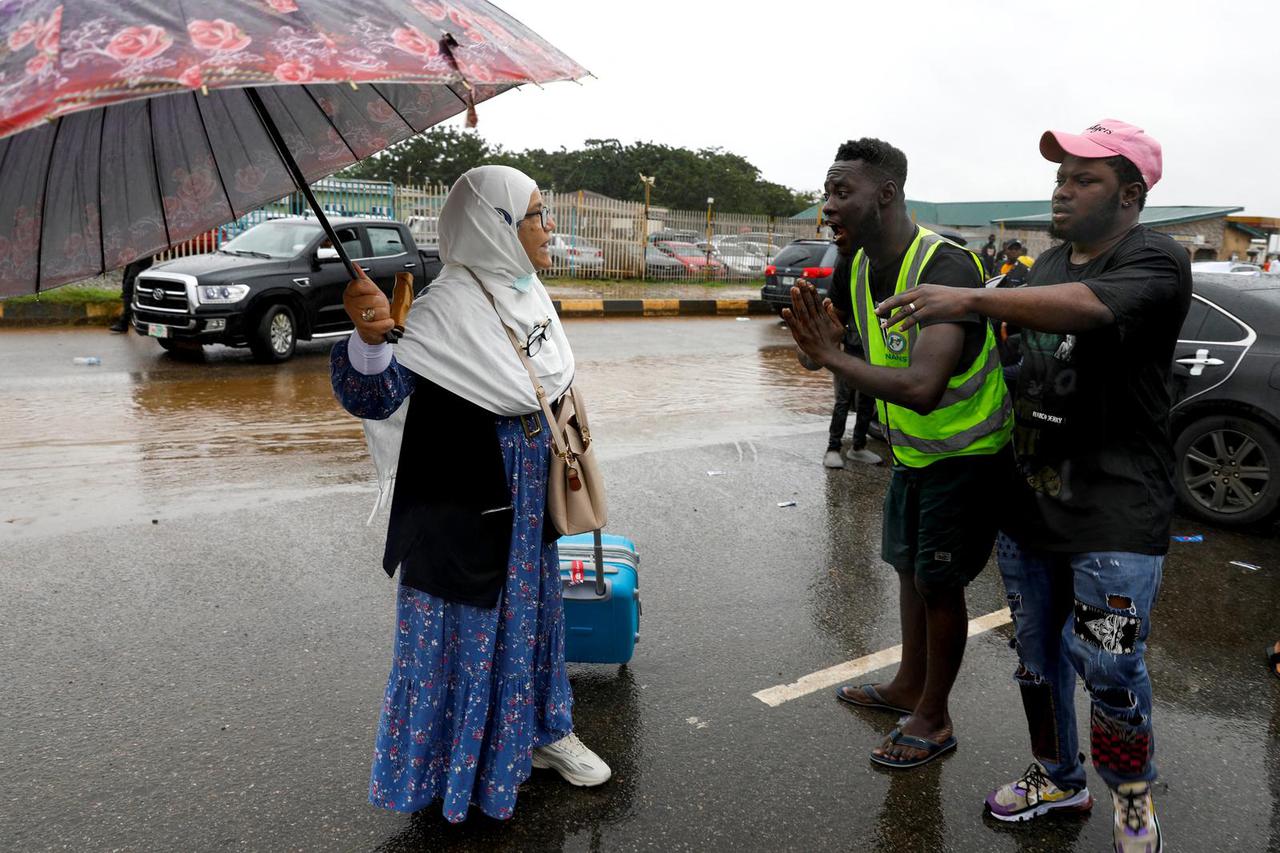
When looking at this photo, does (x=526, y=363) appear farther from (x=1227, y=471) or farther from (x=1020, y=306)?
(x=1227, y=471)

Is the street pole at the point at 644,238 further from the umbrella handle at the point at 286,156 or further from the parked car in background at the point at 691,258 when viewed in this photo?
the umbrella handle at the point at 286,156

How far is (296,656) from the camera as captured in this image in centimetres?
381

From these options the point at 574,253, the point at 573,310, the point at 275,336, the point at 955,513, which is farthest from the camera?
the point at 574,253

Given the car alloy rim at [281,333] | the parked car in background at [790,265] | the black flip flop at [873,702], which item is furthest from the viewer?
the parked car in background at [790,265]

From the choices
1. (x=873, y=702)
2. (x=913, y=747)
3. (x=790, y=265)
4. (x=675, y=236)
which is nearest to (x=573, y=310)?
(x=790, y=265)

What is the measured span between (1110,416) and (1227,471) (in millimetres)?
4077

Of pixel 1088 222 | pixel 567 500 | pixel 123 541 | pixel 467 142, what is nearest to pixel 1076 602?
pixel 1088 222

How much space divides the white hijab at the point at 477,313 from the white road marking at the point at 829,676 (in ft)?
5.18

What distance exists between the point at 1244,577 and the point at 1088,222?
139 inches

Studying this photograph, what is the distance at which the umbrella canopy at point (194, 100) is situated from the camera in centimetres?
162

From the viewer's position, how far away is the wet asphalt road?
2844mm

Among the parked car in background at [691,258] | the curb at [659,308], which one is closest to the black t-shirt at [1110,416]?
the curb at [659,308]

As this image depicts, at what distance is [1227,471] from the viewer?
5836mm

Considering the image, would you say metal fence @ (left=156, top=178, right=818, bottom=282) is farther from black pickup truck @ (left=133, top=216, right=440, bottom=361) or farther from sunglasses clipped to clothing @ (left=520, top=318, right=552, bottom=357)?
→ sunglasses clipped to clothing @ (left=520, top=318, right=552, bottom=357)
